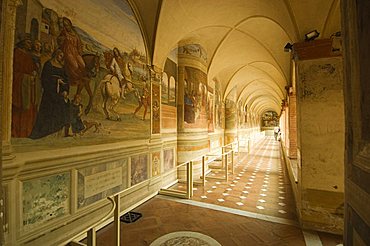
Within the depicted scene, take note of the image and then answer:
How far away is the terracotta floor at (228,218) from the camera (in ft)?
11.6

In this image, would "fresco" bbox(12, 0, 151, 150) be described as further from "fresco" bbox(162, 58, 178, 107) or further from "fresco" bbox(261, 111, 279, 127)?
"fresco" bbox(261, 111, 279, 127)

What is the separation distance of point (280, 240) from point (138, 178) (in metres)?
3.55

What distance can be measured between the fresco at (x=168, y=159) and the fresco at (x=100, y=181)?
206 centimetres

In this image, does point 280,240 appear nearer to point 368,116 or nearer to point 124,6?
point 368,116

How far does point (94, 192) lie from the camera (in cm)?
387

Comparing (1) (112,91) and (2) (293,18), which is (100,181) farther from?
(2) (293,18)

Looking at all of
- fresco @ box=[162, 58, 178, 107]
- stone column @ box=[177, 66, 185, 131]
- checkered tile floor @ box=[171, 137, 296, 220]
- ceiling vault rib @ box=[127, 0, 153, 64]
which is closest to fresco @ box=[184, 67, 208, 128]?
stone column @ box=[177, 66, 185, 131]

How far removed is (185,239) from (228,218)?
1.26m

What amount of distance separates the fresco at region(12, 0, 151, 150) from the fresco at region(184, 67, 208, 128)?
105 inches

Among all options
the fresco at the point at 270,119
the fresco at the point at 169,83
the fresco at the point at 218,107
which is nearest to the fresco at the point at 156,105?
the fresco at the point at 169,83

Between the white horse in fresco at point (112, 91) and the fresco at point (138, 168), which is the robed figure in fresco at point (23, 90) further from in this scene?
the fresco at point (138, 168)

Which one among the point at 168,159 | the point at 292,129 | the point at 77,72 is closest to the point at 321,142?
the point at 168,159

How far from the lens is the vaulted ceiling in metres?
4.13

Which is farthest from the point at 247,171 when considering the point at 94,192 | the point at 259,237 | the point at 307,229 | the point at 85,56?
the point at 85,56
